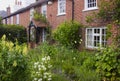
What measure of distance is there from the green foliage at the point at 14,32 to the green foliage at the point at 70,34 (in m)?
12.7

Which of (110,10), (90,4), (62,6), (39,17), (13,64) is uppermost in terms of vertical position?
(62,6)

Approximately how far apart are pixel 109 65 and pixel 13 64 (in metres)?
5.26

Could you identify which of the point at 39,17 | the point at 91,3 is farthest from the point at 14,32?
the point at 91,3

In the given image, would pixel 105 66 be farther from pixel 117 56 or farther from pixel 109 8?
pixel 109 8

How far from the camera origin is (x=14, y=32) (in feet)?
103

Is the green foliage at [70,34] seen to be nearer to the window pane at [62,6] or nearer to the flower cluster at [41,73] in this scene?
the window pane at [62,6]

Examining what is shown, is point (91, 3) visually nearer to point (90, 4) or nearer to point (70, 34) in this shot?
point (90, 4)

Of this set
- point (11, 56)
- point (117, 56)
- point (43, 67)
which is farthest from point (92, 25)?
point (11, 56)

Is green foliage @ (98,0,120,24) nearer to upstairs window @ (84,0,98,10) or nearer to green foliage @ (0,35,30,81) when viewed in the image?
upstairs window @ (84,0,98,10)

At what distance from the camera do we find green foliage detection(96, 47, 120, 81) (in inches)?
439

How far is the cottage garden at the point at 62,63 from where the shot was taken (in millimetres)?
7539

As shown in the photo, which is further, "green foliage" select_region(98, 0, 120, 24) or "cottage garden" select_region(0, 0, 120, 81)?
"green foliage" select_region(98, 0, 120, 24)

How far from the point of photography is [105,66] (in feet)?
37.2

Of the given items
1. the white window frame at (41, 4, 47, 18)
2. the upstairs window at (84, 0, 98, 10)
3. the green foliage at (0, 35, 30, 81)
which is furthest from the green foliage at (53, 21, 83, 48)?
the green foliage at (0, 35, 30, 81)
